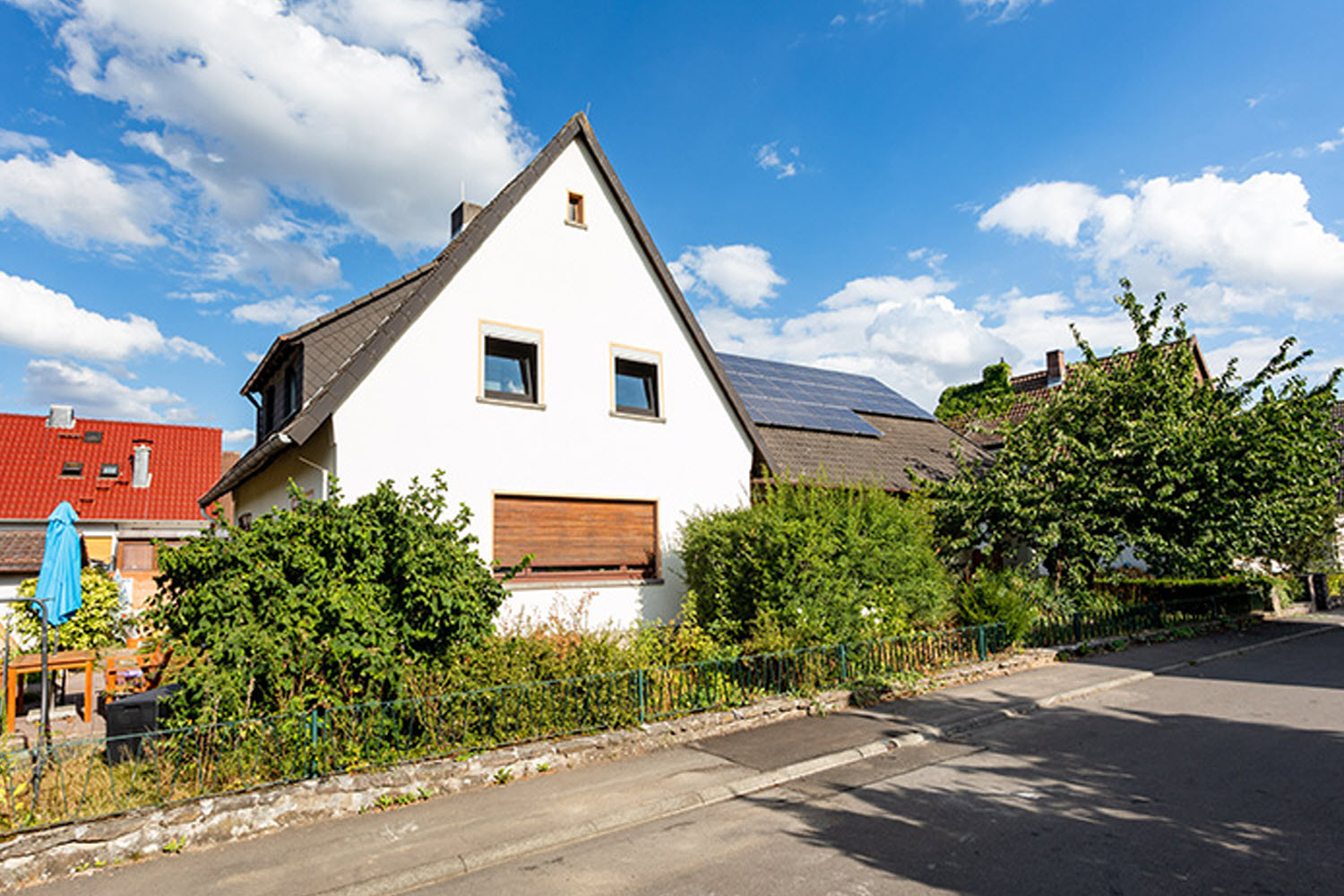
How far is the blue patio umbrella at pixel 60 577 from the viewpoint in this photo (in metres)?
8.95

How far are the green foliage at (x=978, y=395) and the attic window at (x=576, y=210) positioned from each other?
2589 cm

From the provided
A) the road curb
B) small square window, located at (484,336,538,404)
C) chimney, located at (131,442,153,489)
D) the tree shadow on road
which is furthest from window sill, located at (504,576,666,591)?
chimney, located at (131,442,153,489)

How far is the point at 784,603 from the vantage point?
396 inches

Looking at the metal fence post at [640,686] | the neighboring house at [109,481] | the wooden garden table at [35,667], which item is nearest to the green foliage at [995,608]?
the metal fence post at [640,686]

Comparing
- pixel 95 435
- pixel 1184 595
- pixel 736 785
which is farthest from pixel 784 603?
pixel 95 435

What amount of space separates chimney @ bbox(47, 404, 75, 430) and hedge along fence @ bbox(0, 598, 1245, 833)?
29422 mm

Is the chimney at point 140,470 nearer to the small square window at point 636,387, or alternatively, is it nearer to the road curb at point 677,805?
the small square window at point 636,387

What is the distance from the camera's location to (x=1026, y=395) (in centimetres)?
2550

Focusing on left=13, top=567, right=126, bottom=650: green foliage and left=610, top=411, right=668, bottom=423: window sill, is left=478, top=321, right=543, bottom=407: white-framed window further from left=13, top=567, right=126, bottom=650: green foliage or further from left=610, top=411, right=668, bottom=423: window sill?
left=13, top=567, right=126, bottom=650: green foliage

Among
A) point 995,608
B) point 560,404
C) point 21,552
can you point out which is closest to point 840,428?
point 995,608

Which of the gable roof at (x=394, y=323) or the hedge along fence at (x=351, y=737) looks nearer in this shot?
the hedge along fence at (x=351, y=737)

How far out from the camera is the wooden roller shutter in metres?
11.1

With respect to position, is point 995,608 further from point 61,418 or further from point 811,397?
point 61,418

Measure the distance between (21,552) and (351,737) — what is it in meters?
22.0
